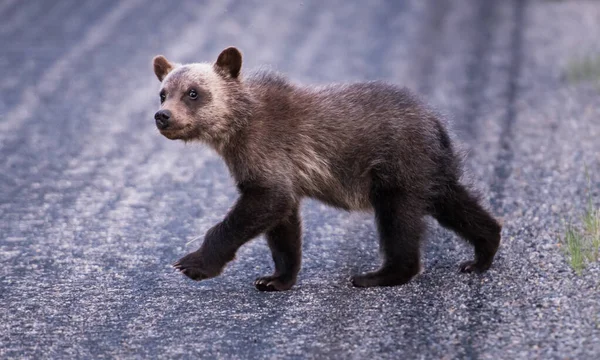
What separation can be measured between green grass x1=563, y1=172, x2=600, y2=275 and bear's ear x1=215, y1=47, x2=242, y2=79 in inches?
84.1

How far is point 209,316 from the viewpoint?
506 cm

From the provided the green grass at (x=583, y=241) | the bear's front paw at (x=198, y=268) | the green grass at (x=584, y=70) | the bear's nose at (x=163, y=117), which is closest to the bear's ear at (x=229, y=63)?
the bear's nose at (x=163, y=117)

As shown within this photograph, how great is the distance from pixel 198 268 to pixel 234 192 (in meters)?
2.39

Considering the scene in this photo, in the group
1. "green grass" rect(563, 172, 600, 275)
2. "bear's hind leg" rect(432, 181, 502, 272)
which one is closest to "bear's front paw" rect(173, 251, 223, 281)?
"bear's hind leg" rect(432, 181, 502, 272)

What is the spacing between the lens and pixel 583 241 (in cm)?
573

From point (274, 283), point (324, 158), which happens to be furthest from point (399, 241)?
point (274, 283)

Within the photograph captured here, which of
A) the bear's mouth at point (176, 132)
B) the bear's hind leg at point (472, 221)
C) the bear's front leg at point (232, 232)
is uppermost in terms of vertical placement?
the bear's mouth at point (176, 132)

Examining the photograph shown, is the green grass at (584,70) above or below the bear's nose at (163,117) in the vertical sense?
below

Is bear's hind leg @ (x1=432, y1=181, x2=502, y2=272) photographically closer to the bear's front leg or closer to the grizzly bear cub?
the grizzly bear cub

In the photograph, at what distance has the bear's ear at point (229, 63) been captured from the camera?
5.64m

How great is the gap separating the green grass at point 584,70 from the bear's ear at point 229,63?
5668 mm

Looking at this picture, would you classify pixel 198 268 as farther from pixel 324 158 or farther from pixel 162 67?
pixel 162 67

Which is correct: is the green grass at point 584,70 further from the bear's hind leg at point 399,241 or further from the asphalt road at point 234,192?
the bear's hind leg at point 399,241

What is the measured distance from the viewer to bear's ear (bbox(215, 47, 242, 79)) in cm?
564
